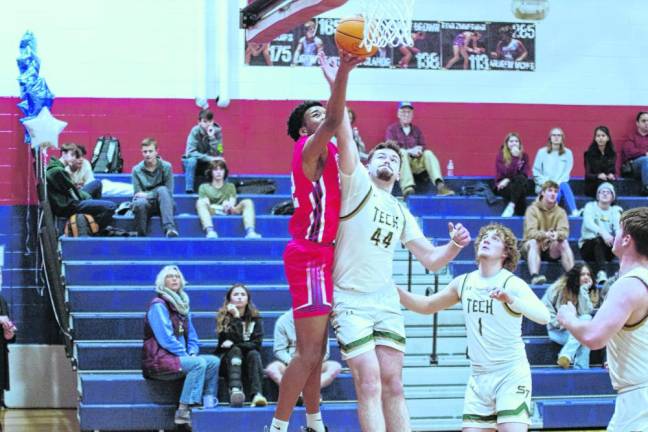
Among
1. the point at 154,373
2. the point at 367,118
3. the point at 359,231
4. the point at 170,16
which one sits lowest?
the point at 154,373

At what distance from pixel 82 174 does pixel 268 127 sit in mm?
2775

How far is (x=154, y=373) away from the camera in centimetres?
1077

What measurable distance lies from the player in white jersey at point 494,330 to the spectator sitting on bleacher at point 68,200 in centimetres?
631

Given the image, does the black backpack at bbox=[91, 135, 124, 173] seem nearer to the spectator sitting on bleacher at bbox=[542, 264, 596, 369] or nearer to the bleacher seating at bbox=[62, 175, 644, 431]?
the bleacher seating at bbox=[62, 175, 644, 431]

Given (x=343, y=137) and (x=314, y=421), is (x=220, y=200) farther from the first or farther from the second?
(x=343, y=137)

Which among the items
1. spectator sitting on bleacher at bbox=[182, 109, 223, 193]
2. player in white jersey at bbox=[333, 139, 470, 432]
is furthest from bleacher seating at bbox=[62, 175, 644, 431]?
player in white jersey at bbox=[333, 139, 470, 432]

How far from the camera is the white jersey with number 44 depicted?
6812 millimetres

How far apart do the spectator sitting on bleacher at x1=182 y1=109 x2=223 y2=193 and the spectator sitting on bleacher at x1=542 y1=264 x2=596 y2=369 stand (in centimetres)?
454

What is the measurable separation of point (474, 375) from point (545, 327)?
5201 millimetres

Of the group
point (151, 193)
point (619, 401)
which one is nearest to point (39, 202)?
point (151, 193)

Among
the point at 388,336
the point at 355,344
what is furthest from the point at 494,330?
the point at 355,344

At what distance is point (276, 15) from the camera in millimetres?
9727

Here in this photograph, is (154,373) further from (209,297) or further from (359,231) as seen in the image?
(359,231)

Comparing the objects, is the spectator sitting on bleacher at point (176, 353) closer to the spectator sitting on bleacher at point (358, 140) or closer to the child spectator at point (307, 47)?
the spectator sitting on bleacher at point (358, 140)
